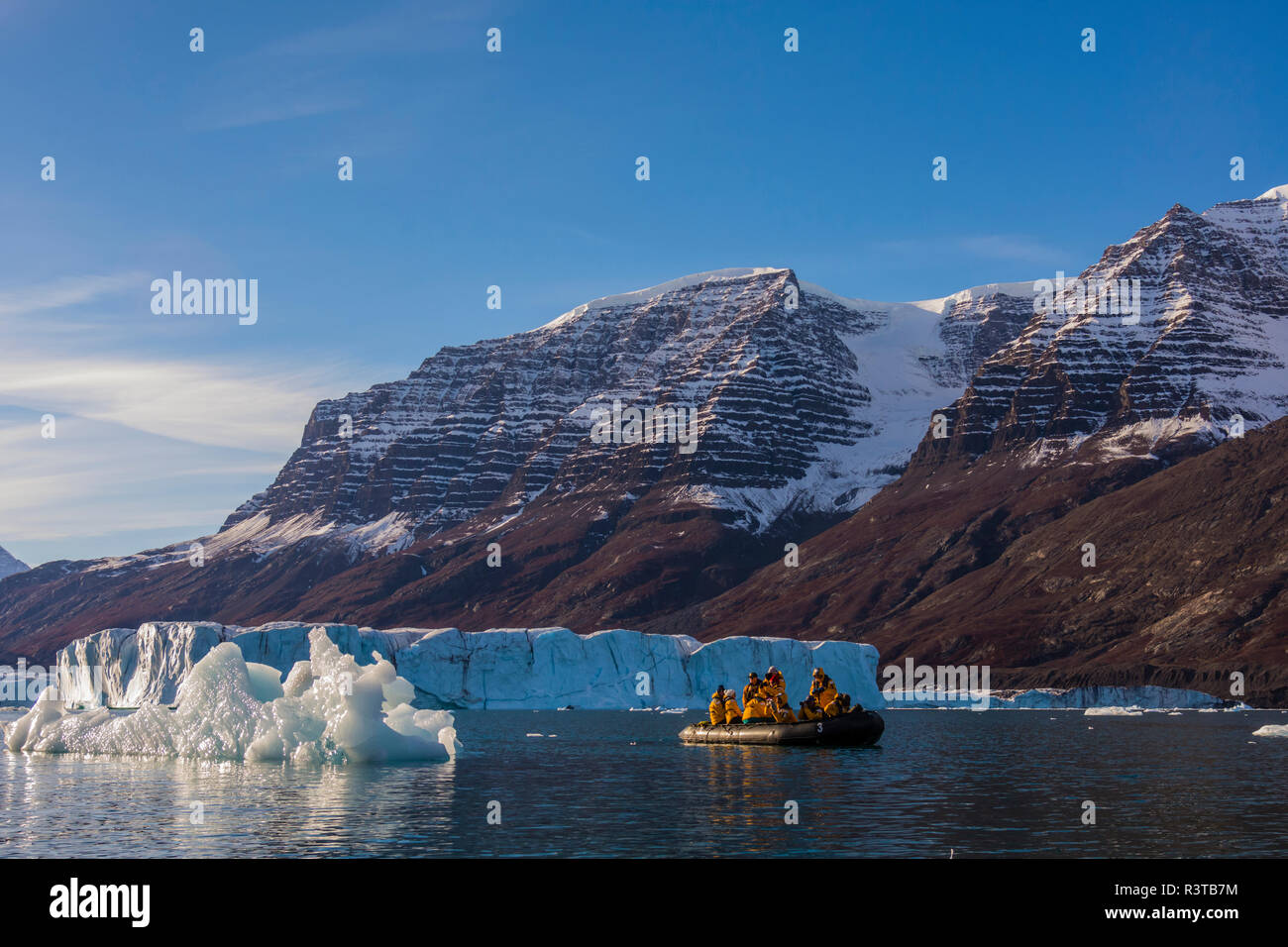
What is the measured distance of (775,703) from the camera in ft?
270

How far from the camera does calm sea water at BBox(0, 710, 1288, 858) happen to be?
123 ft

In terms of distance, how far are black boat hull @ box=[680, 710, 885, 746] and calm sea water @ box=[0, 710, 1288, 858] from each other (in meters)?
0.93

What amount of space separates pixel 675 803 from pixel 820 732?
30.3 meters

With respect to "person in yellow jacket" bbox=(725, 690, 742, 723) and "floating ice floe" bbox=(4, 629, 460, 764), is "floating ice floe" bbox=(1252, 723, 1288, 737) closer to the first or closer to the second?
"person in yellow jacket" bbox=(725, 690, 742, 723)

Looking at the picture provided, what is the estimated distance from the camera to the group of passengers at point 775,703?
3174 inches

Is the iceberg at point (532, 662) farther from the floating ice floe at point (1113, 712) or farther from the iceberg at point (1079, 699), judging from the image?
the iceberg at point (1079, 699)

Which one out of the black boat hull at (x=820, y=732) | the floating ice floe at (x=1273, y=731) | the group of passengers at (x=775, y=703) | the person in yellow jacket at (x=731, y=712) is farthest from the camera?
the floating ice floe at (x=1273, y=731)

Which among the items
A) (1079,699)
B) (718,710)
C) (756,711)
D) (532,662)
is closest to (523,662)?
(532,662)

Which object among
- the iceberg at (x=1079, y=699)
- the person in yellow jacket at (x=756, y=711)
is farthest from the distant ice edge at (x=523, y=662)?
the person in yellow jacket at (x=756, y=711)

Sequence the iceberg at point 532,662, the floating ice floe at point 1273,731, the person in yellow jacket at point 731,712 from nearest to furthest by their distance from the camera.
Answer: the person in yellow jacket at point 731,712, the floating ice floe at point 1273,731, the iceberg at point 532,662
